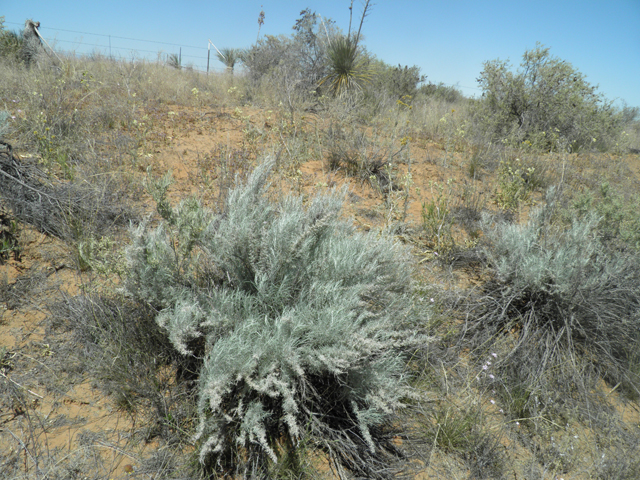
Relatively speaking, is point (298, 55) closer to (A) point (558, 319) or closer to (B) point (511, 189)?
(B) point (511, 189)

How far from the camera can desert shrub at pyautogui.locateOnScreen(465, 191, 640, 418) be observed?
101 inches

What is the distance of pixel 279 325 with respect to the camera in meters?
1.85

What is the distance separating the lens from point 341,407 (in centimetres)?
211

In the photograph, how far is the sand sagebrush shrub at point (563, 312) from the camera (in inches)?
104

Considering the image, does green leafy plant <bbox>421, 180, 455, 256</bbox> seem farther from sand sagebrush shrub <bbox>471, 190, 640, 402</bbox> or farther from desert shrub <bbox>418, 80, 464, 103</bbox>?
desert shrub <bbox>418, 80, 464, 103</bbox>

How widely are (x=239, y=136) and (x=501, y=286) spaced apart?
168 inches

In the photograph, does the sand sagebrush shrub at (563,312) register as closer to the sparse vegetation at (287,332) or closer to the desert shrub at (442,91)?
the sparse vegetation at (287,332)

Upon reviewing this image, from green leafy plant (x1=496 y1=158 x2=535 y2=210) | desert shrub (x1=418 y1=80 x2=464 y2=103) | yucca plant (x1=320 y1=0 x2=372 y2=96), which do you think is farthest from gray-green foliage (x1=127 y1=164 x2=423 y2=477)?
desert shrub (x1=418 y1=80 x2=464 y2=103)

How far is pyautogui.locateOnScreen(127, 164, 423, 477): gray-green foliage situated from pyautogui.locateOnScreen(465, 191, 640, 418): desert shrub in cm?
92

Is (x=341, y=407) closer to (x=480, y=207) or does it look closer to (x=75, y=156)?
(x=480, y=207)

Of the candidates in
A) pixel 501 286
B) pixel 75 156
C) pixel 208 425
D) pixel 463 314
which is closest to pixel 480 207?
pixel 501 286

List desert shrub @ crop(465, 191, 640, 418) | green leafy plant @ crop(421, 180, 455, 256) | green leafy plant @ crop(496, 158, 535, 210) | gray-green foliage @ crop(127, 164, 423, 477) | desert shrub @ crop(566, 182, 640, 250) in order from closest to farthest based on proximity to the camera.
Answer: gray-green foliage @ crop(127, 164, 423, 477), desert shrub @ crop(465, 191, 640, 418), desert shrub @ crop(566, 182, 640, 250), green leafy plant @ crop(421, 180, 455, 256), green leafy plant @ crop(496, 158, 535, 210)

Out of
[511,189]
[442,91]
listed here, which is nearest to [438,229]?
[511,189]

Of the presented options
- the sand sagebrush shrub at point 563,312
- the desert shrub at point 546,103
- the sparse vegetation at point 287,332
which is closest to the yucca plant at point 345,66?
the desert shrub at point 546,103
